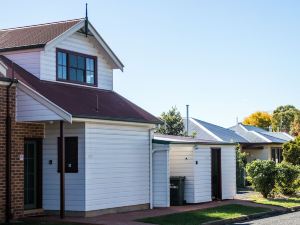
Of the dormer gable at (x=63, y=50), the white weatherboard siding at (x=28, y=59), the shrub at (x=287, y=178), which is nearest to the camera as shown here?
the white weatherboard siding at (x=28, y=59)

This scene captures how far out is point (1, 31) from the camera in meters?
23.5

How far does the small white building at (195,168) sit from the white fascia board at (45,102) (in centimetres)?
558

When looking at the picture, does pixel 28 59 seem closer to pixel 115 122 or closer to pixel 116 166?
pixel 115 122

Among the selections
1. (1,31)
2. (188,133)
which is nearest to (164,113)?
(188,133)

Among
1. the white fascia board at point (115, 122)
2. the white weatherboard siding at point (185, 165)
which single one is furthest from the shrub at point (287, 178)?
the white fascia board at point (115, 122)

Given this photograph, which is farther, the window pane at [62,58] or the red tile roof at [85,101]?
the window pane at [62,58]

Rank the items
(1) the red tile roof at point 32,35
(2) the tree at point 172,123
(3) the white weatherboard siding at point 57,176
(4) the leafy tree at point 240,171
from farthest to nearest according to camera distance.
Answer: (2) the tree at point 172,123 < (4) the leafy tree at point 240,171 < (1) the red tile roof at point 32,35 < (3) the white weatherboard siding at point 57,176

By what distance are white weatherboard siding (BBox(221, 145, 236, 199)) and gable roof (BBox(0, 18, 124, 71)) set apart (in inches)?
242

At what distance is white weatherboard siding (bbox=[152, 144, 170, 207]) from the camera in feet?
71.5

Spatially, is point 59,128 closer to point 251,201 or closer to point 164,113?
point 251,201

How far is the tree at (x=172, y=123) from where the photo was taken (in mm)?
46219

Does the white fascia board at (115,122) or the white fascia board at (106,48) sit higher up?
the white fascia board at (106,48)

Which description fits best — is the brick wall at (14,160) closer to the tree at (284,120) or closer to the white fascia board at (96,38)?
the white fascia board at (96,38)

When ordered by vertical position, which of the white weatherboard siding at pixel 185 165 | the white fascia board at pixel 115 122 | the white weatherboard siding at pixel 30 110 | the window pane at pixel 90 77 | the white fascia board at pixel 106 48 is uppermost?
the white fascia board at pixel 106 48
